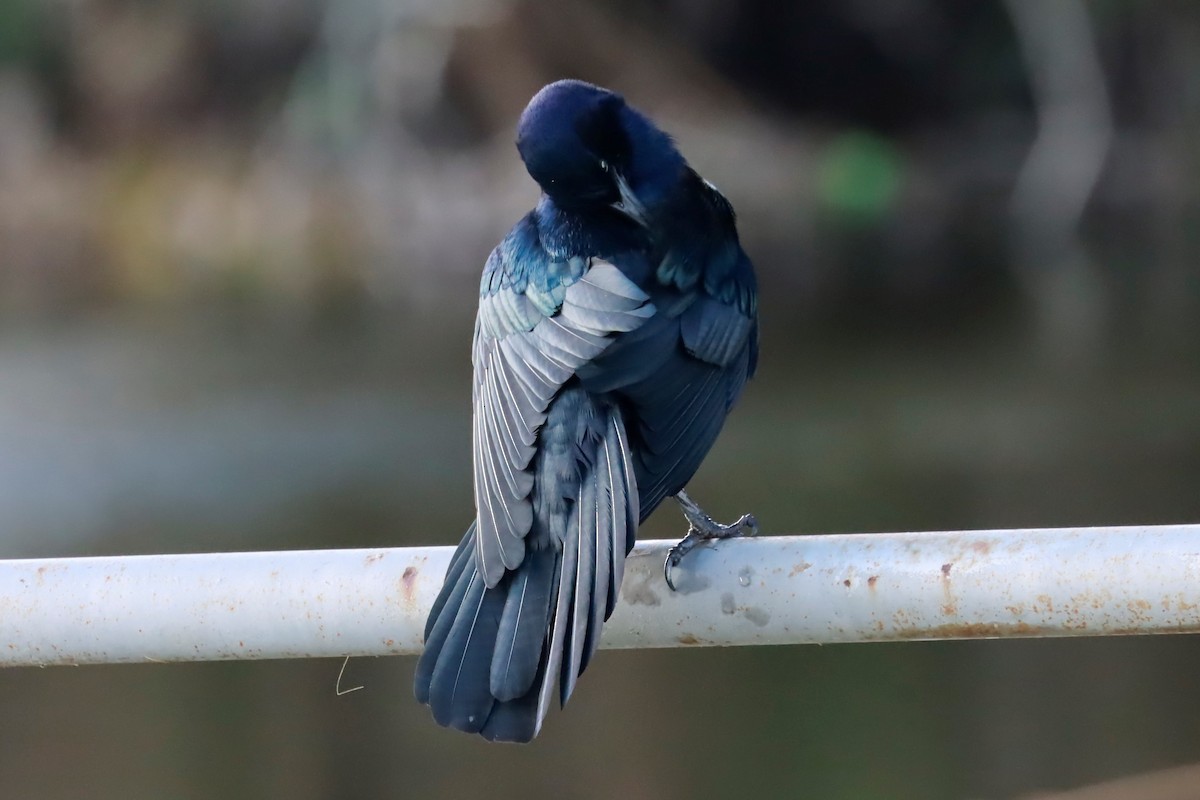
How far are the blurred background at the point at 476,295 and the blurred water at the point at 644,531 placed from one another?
0.03 meters

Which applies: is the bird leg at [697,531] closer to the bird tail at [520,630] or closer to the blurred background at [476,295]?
the bird tail at [520,630]

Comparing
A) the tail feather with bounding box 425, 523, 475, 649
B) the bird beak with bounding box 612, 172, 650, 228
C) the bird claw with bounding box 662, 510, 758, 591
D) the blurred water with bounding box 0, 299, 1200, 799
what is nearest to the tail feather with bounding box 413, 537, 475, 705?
the tail feather with bounding box 425, 523, 475, 649

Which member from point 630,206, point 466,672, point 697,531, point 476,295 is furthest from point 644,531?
point 476,295

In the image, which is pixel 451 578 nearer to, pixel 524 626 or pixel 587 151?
pixel 524 626

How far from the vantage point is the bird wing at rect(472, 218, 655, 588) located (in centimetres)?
208

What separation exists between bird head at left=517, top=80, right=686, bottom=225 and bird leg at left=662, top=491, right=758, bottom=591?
0.48 m

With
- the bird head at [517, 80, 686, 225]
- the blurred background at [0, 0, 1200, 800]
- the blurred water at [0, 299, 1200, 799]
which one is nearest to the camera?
the bird head at [517, 80, 686, 225]

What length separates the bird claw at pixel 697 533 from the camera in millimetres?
1941

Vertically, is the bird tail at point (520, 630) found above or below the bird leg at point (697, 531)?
below

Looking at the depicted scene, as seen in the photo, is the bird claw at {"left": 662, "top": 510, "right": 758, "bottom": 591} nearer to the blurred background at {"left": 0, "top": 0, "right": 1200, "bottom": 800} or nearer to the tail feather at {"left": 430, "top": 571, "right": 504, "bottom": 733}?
the tail feather at {"left": 430, "top": 571, "right": 504, "bottom": 733}

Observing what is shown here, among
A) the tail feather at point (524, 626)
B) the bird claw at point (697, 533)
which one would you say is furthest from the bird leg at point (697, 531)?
the tail feather at point (524, 626)

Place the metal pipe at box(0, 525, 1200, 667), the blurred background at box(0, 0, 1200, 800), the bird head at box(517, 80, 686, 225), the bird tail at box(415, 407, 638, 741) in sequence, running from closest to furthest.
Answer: the metal pipe at box(0, 525, 1200, 667) < the bird tail at box(415, 407, 638, 741) < the bird head at box(517, 80, 686, 225) < the blurred background at box(0, 0, 1200, 800)

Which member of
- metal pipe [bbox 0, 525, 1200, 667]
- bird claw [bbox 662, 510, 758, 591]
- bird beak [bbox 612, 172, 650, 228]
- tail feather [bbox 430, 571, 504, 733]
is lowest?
tail feather [bbox 430, 571, 504, 733]

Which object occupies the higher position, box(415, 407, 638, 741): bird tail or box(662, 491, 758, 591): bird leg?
box(662, 491, 758, 591): bird leg
